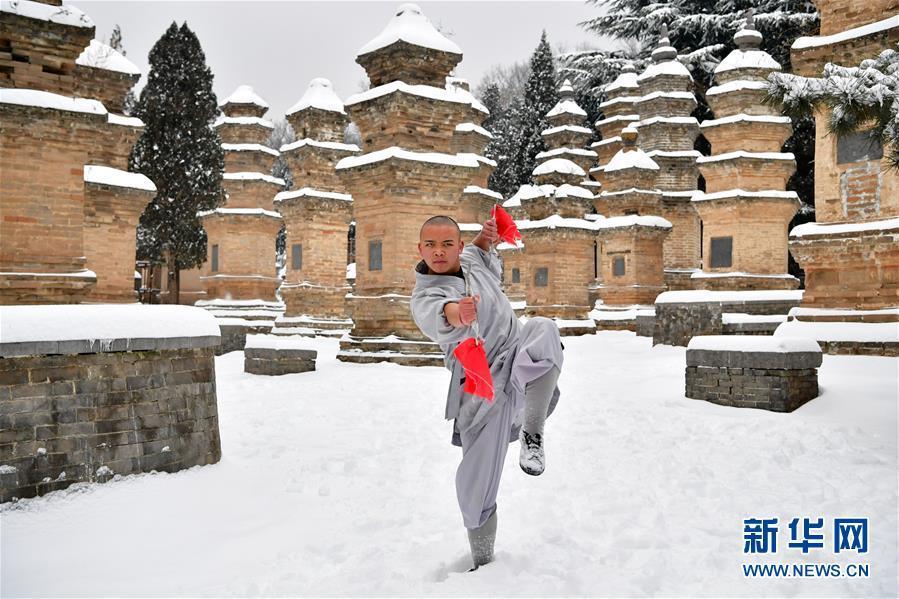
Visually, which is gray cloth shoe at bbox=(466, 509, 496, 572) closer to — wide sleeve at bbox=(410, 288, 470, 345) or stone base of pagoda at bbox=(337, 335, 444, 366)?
wide sleeve at bbox=(410, 288, 470, 345)

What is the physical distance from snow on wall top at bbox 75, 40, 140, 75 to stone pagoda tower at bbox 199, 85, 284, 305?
6297mm

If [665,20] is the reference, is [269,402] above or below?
below

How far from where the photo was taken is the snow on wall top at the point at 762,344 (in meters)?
7.55

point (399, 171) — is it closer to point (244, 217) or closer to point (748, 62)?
point (244, 217)

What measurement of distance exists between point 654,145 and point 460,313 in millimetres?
23429

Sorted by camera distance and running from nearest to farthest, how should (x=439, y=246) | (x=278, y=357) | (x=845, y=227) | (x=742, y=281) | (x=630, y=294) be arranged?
(x=439, y=246) < (x=845, y=227) < (x=278, y=357) < (x=742, y=281) < (x=630, y=294)

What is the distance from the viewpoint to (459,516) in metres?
4.78

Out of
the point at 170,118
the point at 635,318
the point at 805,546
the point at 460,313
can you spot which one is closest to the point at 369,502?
the point at 460,313

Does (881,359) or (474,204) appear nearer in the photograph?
(881,359)

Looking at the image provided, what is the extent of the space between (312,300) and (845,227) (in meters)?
15.1

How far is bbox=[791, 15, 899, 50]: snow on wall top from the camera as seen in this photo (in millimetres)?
9662

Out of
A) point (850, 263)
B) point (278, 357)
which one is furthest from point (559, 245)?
point (278, 357)

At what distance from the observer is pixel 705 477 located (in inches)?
219

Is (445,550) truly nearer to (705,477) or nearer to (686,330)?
(705,477)
